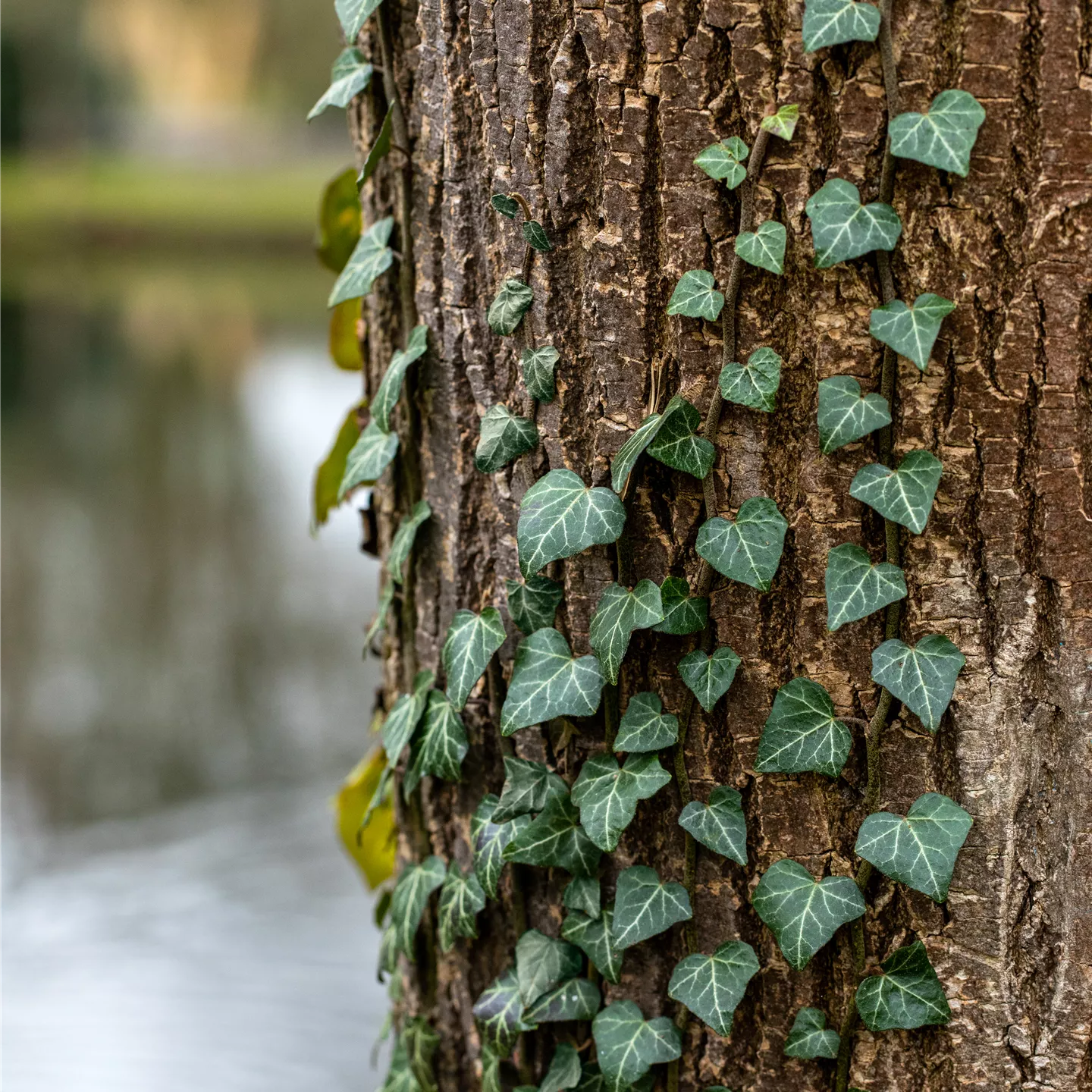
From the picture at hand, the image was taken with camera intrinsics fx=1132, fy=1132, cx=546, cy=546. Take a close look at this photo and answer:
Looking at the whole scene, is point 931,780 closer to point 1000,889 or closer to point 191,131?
point 1000,889

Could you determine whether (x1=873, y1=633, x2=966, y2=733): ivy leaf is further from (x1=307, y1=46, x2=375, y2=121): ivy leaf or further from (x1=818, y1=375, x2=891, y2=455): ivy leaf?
(x1=307, y1=46, x2=375, y2=121): ivy leaf

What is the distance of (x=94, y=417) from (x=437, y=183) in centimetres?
665

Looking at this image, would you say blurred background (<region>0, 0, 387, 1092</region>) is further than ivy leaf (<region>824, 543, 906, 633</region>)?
Yes

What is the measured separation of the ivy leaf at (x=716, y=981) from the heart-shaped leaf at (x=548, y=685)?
0.20 metres

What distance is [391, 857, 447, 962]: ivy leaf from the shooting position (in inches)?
38.7

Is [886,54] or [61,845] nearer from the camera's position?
[886,54]

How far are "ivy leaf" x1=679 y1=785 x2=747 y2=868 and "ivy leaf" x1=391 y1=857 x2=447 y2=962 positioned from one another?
274 mm

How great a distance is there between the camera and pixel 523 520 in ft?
2.56

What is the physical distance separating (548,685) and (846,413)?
0.28 m

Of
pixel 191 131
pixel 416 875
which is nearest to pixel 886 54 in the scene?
pixel 416 875

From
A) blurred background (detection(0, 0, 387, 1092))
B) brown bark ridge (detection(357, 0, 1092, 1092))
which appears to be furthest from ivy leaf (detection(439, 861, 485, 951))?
blurred background (detection(0, 0, 387, 1092))

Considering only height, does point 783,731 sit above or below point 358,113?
below

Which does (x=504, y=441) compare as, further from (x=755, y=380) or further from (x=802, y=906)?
(x=802, y=906)

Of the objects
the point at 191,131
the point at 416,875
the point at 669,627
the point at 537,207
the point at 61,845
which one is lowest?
the point at 61,845
